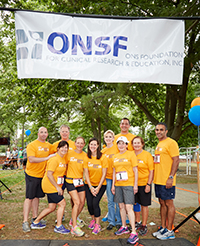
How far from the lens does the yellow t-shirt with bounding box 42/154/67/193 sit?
15.1ft

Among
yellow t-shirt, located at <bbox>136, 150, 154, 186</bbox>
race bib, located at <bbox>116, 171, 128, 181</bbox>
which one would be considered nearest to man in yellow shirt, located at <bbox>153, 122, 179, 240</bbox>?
yellow t-shirt, located at <bbox>136, 150, 154, 186</bbox>

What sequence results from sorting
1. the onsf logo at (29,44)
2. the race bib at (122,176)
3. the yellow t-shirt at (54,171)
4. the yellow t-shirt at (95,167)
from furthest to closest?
the yellow t-shirt at (95,167), the yellow t-shirt at (54,171), the race bib at (122,176), the onsf logo at (29,44)

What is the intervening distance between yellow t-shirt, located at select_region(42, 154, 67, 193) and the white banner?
1.82 metres

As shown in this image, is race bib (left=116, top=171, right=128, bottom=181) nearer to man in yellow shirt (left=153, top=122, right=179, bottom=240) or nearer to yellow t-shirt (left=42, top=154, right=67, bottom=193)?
man in yellow shirt (left=153, top=122, right=179, bottom=240)

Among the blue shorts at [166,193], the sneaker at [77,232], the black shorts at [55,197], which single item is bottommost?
the sneaker at [77,232]

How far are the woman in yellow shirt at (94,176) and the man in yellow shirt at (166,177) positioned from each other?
3.50ft

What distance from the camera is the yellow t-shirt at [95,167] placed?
4840 mm

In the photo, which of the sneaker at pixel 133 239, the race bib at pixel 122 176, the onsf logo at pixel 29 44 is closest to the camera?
the onsf logo at pixel 29 44

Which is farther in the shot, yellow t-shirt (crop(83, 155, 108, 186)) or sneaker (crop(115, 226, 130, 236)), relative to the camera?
yellow t-shirt (crop(83, 155, 108, 186))

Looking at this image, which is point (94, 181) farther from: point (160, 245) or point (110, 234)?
point (160, 245)

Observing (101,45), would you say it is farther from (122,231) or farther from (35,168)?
(122,231)

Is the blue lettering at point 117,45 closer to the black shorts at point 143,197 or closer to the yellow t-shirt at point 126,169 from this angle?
the yellow t-shirt at point 126,169

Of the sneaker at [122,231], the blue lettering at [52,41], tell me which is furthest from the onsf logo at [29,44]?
the sneaker at [122,231]

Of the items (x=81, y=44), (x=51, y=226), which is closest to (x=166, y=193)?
(x=51, y=226)
